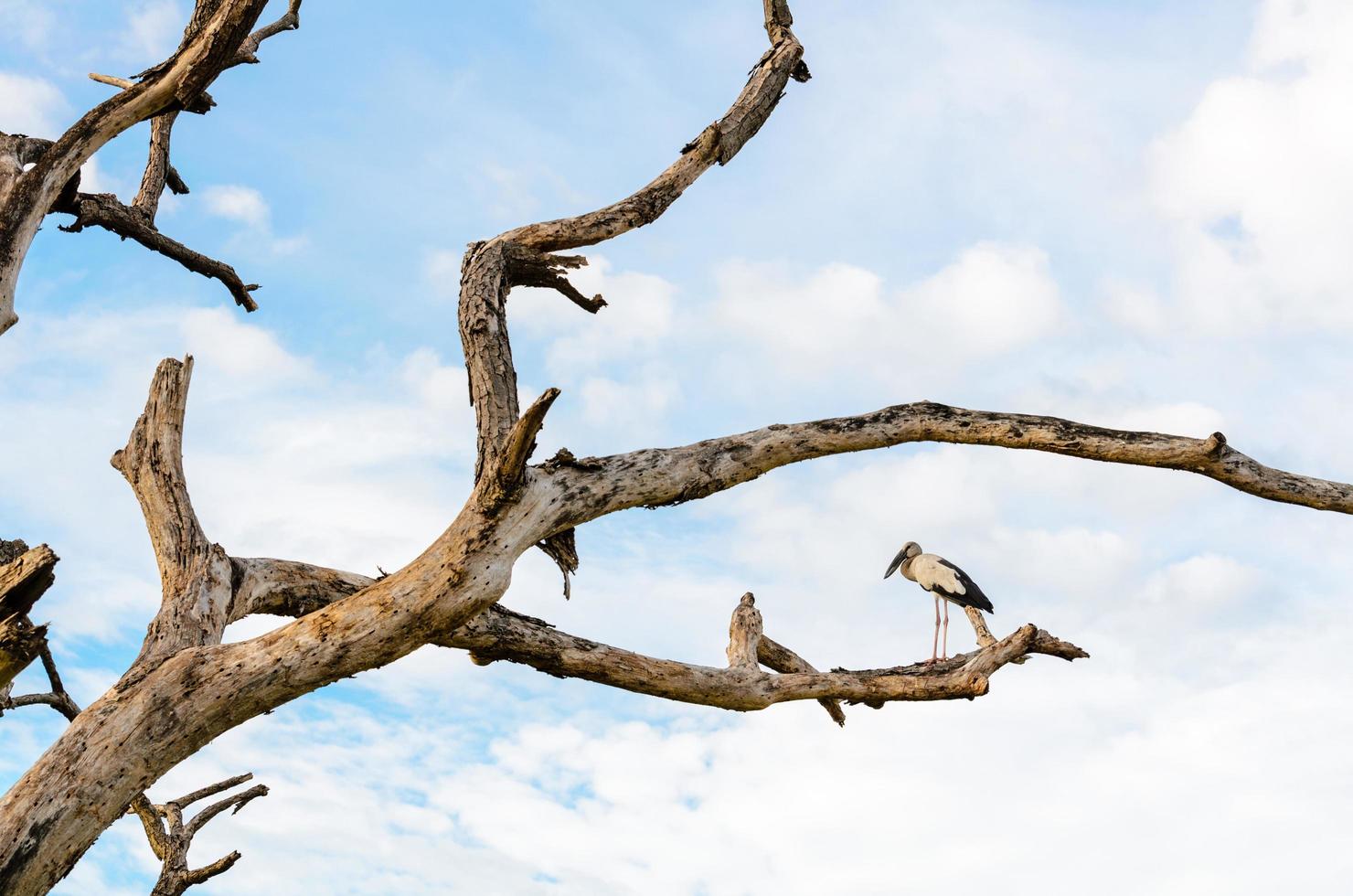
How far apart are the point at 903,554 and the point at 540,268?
28.8 feet

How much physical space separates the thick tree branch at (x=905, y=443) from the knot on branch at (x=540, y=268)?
1.71m

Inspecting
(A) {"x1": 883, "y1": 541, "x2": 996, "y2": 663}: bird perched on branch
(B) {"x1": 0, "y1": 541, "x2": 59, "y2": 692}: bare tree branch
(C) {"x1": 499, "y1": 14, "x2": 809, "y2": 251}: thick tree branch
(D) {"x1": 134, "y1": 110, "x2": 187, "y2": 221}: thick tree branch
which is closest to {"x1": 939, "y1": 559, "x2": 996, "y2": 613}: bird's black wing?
(A) {"x1": 883, "y1": 541, "x2": 996, "y2": 663}: bird perched on branch

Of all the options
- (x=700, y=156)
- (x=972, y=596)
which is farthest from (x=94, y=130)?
(x=972, y=596)

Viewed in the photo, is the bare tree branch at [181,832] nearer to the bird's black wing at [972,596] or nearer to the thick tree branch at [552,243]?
the thick tree branch at [552,243]

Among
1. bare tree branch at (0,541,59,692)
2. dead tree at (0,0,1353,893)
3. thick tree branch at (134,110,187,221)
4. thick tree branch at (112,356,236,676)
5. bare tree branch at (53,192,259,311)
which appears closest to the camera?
bare tree branch at (0,541,59,692)

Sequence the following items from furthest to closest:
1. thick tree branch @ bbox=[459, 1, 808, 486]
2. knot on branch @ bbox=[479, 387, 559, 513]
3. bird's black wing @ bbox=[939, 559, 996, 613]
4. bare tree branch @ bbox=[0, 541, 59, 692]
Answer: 1. bird's black wing @ bbox=[939, 559, 996, 613]
2. thick tree branch @ bbox=[459, 1, 808, 486]
3. knot on branch @ bbox=[479, 387, 559, 513]
4. bare tree branch @ bbox=[0, 541, 59, 692]

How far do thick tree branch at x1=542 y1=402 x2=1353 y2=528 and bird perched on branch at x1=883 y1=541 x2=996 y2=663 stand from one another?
4.70 metres

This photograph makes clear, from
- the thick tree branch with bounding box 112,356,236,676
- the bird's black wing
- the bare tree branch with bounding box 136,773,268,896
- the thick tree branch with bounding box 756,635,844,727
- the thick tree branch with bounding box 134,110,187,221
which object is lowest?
the bare tree branch with bounding box 136,773,268,896

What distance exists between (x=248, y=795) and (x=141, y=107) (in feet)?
18.2

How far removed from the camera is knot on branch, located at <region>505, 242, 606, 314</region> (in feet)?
26.0

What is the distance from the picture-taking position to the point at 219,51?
8109 millimetres

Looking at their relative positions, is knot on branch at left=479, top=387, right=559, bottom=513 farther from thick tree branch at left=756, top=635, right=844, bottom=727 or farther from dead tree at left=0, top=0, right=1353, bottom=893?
thick tree branch at left=756, top=635, right=844, bottom=727

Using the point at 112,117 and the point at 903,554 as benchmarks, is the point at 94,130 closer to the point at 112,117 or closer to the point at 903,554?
the point at 112,117

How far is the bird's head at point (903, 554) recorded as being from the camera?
50.7ft
